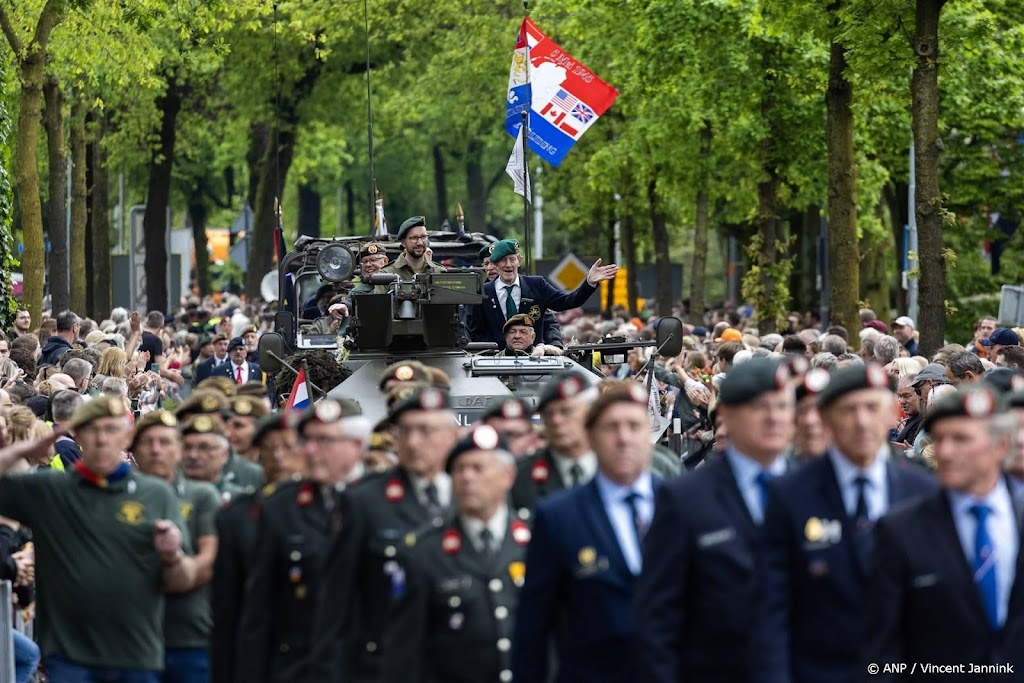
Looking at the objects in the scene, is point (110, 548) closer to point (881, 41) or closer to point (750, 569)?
point (750, 569)

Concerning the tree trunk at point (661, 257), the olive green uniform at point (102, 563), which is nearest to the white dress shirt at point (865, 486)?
the olive green uniform at point (102, 563)

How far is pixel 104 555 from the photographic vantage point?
9.85 m

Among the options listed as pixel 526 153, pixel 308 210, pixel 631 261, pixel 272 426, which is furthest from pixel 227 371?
pixel 308 210

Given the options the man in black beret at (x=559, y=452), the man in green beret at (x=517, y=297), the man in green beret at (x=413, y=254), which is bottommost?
the man in black beret at (x=559, y=452)

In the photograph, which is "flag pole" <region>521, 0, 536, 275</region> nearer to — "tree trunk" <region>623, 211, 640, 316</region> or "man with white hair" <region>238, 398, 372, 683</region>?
"man with white hair" <region>238, 398, 372, 683</region>

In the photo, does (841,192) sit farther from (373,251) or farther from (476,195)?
(476,195)

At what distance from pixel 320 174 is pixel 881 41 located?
49.5 m

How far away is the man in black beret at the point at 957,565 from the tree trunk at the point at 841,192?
1753cm

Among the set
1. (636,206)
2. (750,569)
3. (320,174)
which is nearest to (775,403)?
(750,569)

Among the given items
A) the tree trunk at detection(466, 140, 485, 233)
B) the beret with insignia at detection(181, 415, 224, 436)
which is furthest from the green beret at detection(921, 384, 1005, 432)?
the tree trunk at detection(466, 140, 485, 233)

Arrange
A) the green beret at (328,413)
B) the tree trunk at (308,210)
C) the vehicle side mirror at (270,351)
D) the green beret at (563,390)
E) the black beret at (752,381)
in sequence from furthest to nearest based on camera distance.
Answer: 1. the tree trunk at (308,210)
2. the vehicle side mirror at (270,351)
3. the green beret at (563,390)
4. the green beret at (328,413)
5. the black beret at (752,381)

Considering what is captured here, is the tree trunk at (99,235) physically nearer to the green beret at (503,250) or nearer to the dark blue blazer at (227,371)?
the dark blue blazer at (227,371)

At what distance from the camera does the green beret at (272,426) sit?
9.70 m

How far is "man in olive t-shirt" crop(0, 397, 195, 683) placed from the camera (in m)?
9.80
